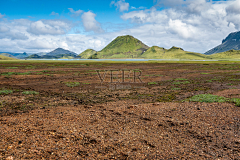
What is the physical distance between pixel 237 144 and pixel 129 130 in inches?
188

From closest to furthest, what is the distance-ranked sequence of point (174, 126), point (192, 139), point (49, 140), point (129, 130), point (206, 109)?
point (49, 140), point (192, 139), point (129, 130), point (174, 126), point (206, 109)

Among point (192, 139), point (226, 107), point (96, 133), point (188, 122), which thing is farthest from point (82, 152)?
point (226, 107)

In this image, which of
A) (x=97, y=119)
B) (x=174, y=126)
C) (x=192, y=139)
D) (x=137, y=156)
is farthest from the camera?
(x=97, y=119)

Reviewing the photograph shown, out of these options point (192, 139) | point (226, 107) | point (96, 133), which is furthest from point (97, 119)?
point (226, 107)

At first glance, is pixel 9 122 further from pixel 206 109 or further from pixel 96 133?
pixel 206 109

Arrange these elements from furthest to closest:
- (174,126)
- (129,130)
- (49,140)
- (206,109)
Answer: (206,109) < (174,126) < (129,130) < (49,140)

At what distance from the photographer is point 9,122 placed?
8.98 meters

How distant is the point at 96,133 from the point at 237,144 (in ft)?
20.5

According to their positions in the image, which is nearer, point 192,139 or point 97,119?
point 192,139

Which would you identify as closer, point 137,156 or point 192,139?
point 137,156

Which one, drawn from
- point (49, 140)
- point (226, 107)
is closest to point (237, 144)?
point (226, 107)

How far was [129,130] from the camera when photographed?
859cm

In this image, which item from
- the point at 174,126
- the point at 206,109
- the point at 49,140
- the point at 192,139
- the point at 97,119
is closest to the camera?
the point at 49,140

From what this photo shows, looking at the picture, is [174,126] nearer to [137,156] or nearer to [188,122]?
[188,122]
